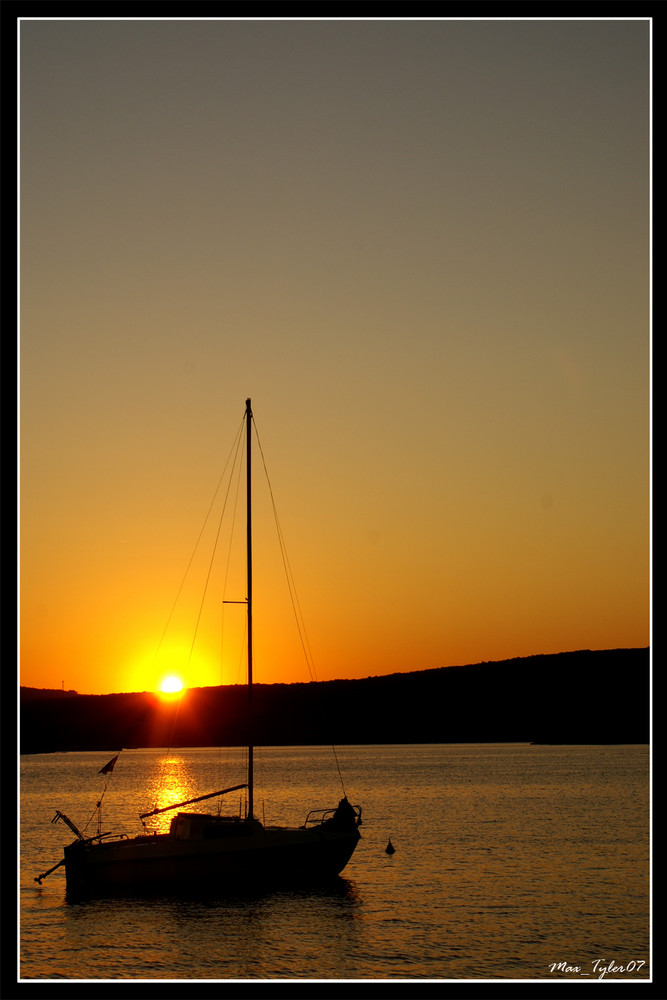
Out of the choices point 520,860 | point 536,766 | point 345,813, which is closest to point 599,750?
point 536,766

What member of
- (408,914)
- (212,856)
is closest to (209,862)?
(212,856)

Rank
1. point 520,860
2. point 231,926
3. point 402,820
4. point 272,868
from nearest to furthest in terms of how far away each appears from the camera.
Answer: point 231,926 < point 272,868 < point 520,860 < point 402,820

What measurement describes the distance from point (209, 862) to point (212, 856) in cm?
22

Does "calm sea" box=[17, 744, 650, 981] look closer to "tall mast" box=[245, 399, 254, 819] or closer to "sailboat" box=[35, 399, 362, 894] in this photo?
"sailboat" box=[35, 399, 362, 894]

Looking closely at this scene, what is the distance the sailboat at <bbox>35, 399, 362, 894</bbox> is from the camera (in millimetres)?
35344

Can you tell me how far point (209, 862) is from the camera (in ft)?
116

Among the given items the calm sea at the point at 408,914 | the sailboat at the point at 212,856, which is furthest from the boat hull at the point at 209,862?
the calm sea at the point at 408,914

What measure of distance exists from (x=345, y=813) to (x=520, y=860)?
16950mm

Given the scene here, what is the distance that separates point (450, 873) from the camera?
45750 mm
